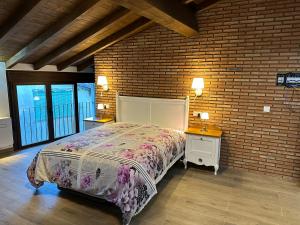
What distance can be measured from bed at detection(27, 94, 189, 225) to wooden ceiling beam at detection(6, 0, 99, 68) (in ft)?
6.19

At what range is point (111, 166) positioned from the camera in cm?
275

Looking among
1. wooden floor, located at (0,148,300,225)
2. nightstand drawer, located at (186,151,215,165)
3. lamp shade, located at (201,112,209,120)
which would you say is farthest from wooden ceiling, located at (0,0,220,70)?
wooden floor, located at (0,148,300,225)

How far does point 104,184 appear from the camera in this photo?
109 inches

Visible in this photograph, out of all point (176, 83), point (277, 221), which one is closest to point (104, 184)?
point (277, 221)

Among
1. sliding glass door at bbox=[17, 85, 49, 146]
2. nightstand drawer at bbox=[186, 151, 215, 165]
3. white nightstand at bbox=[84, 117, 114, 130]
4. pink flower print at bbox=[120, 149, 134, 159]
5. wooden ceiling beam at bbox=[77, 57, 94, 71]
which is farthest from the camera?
wooden ceiling beam at bbox=[77, 57, 94, 71]

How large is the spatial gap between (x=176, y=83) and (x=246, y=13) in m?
1.83

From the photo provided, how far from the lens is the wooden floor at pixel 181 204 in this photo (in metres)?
2.74

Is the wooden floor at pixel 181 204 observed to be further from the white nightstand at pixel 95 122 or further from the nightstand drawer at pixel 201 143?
the white nightstand at pixel 95 122

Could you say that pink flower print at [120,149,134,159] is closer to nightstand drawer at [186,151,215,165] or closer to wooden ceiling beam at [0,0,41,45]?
nightstand drawer at [186,151,215,165]

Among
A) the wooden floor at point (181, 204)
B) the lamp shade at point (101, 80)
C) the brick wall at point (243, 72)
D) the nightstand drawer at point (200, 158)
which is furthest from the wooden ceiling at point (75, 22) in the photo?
the wooden floor at point (181, 204)

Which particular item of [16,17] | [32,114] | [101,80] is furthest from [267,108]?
[32,114]

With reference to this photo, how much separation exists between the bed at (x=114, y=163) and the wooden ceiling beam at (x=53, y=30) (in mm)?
1885

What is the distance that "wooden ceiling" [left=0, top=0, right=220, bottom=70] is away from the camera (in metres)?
3.05

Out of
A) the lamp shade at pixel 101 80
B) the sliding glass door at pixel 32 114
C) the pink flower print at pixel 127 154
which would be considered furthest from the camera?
the sliding glass door at pixel 32 114
